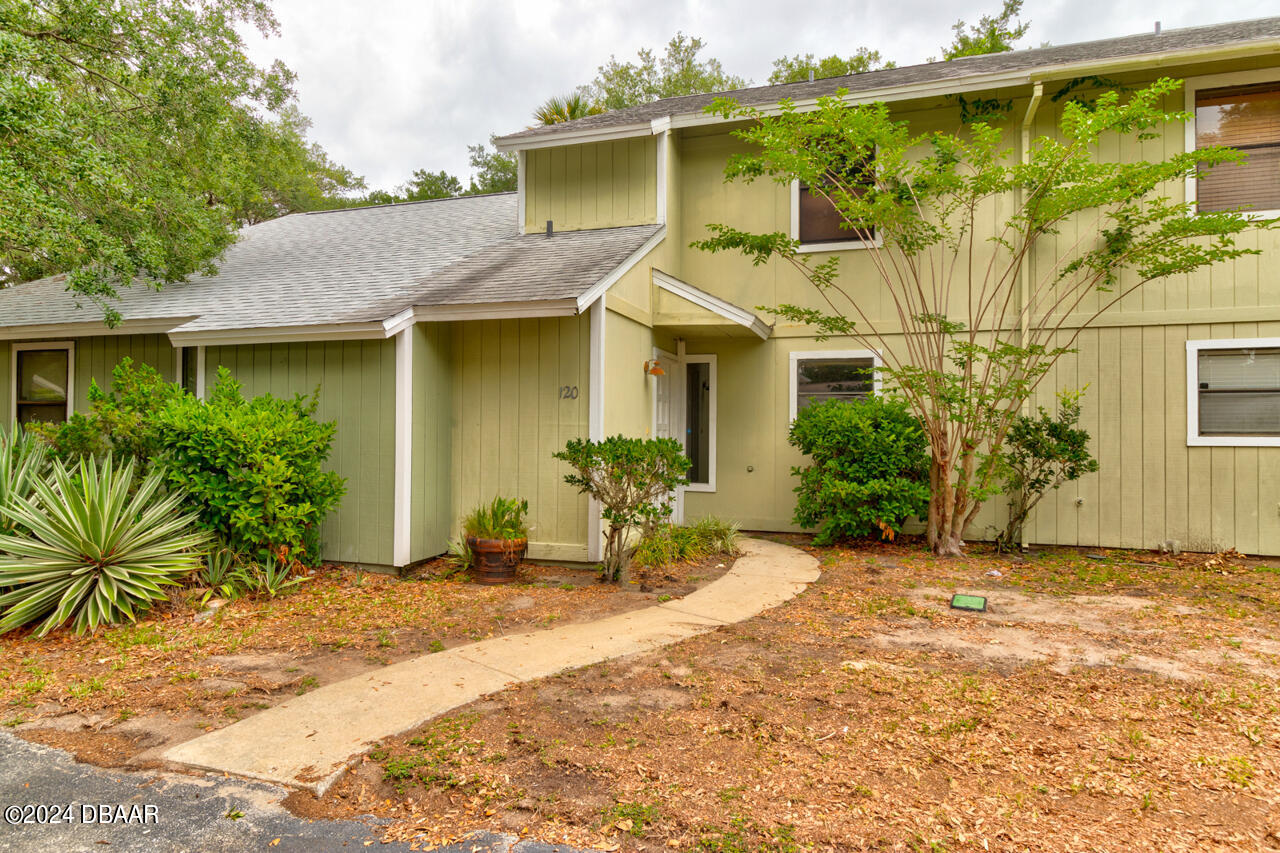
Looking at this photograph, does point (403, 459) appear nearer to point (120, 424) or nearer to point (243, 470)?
point (243, 470)

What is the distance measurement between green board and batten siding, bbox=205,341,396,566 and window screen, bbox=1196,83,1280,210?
8.72 metres

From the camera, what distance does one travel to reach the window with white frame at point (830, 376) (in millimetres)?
8477

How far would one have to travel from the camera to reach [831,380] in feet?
28.2

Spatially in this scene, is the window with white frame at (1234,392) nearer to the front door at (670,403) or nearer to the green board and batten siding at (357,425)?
the front door at (670,403)

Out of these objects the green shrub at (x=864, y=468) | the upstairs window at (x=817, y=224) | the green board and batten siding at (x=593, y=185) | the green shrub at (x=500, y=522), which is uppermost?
the green board and batten siding at (x=593, y=185)

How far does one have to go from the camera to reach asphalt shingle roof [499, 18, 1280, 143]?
8.19 m

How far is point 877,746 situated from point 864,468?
185 inches

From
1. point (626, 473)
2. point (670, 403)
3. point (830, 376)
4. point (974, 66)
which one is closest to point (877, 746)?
point (626, 473)

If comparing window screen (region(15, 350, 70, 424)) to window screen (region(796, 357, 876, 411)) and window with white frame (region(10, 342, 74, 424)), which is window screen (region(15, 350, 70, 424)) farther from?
window screen (region(796, 357, 876, 411))

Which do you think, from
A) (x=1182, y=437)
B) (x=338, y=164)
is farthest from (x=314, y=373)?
(x=338, y=164)

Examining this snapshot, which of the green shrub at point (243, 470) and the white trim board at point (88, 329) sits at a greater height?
the white trim board at point (88, 329)

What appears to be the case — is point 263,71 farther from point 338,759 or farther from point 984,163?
point 338,759

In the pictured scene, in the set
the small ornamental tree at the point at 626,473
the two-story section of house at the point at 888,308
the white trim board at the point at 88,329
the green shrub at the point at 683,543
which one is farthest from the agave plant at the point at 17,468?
the green shrub at the point at 683,543

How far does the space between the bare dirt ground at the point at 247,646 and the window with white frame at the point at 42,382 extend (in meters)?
5.97
